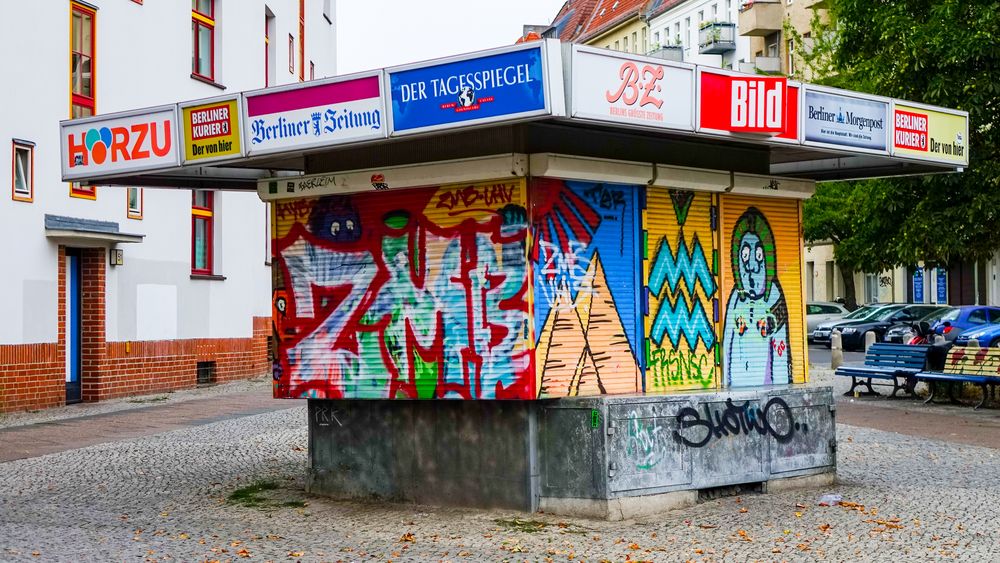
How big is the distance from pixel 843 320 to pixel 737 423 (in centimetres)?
3142

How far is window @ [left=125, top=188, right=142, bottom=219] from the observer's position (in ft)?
77.1

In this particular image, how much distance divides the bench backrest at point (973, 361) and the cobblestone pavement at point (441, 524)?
621 centimetres

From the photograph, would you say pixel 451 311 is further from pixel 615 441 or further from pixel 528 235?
pixel 615 441

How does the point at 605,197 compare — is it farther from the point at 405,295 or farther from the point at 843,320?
the point at 843,320

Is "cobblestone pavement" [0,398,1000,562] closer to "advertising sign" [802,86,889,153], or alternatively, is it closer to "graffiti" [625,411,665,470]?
"graffiti" [625,411,665,470]

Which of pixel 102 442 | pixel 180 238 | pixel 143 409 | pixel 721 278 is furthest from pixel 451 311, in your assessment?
pixel 180 238

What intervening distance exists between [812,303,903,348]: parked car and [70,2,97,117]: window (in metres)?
25.4

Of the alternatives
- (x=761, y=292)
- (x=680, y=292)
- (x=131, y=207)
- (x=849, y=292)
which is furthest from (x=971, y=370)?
(x=849, y=292)

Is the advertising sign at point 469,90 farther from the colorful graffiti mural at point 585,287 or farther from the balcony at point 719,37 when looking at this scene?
the balcony at point 719,37

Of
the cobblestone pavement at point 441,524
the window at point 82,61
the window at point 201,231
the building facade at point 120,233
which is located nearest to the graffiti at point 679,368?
the cobblestone pavement at point 441,524

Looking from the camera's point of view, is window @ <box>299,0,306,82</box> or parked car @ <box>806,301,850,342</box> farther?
parked car @ <box>806,301,850,342</box>

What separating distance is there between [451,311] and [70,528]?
3.31m

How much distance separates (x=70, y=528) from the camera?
34.0 ft

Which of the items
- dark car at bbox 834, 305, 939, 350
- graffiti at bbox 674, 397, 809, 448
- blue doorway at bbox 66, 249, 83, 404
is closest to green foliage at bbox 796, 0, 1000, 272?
graffiti at bbox 674, 397, 809, 448
